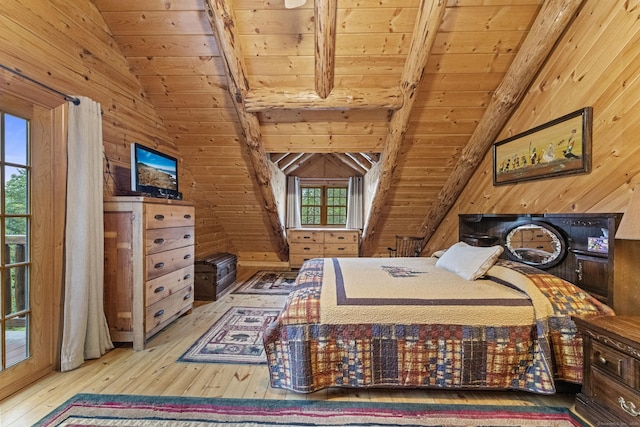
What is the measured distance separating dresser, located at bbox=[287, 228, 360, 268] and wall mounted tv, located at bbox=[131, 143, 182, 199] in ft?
7.62

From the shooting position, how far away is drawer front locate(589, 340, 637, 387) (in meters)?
1.20

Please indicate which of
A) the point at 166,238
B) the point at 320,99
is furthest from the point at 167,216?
the point at 320,99

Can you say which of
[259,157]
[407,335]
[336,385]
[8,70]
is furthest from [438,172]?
[8,70]

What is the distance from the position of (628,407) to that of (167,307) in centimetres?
300

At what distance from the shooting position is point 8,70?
1459 mm

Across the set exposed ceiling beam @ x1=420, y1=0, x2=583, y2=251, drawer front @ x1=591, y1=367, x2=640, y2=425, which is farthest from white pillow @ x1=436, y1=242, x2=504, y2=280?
exposed ceiling beam @ x1=420, y1=0, x2=583, y2=251

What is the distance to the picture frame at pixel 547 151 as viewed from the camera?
5.85 feet

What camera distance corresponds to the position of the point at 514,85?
2332 millimetres

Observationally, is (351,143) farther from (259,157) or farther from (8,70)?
(8,70)

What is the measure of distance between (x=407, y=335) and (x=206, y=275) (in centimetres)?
261

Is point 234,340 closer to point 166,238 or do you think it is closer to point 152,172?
point 166,238

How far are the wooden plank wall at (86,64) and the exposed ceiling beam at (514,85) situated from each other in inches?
131

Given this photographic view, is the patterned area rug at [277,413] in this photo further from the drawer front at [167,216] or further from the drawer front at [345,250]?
the drawer front at [345,250]

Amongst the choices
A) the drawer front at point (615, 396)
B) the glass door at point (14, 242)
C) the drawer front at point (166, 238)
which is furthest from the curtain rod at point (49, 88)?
the drawer front at point (615, 396)
